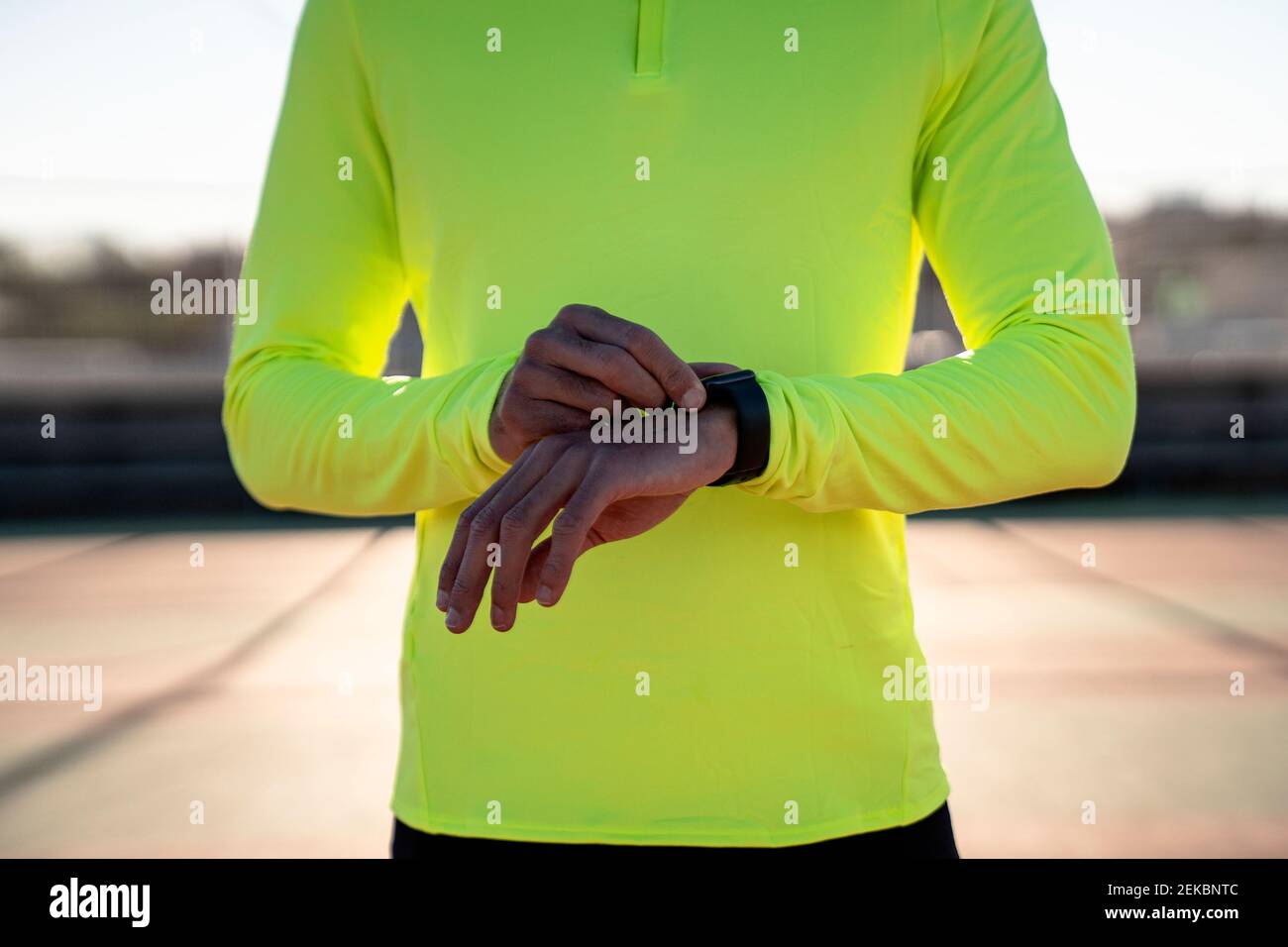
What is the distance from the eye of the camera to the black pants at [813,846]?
106 cm

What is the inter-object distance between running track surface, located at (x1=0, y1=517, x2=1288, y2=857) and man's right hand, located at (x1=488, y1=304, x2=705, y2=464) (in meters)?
2.61

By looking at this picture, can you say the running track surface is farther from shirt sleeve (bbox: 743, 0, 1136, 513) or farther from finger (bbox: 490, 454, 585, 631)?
finger (bbox: 490, 454, 585, 631)

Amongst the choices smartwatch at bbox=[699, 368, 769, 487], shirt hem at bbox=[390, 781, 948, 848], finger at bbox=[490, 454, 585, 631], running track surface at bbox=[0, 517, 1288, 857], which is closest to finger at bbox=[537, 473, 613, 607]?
finger at bbox=[490, 454, 585, 631]

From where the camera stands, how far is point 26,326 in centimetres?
1157

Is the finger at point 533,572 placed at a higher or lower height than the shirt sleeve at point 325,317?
lower

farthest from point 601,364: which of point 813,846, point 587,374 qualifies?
point 813,846

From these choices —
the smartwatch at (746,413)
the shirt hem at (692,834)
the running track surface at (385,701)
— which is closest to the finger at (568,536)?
A: the smartwatch at (746,413)

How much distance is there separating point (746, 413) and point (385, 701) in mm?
3970

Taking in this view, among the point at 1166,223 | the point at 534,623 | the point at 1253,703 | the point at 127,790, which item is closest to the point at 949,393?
the point at 534,623

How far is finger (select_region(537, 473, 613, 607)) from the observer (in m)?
0.84

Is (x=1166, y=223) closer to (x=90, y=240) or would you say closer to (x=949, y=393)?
(x=90, y=240)

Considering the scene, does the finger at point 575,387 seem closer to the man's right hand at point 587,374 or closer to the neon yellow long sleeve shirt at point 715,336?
the man's right hand at point 587,374

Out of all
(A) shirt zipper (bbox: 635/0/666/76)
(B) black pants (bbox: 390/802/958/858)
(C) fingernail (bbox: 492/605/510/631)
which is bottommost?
(B) black pants (bbox: 390/802/958/858)
